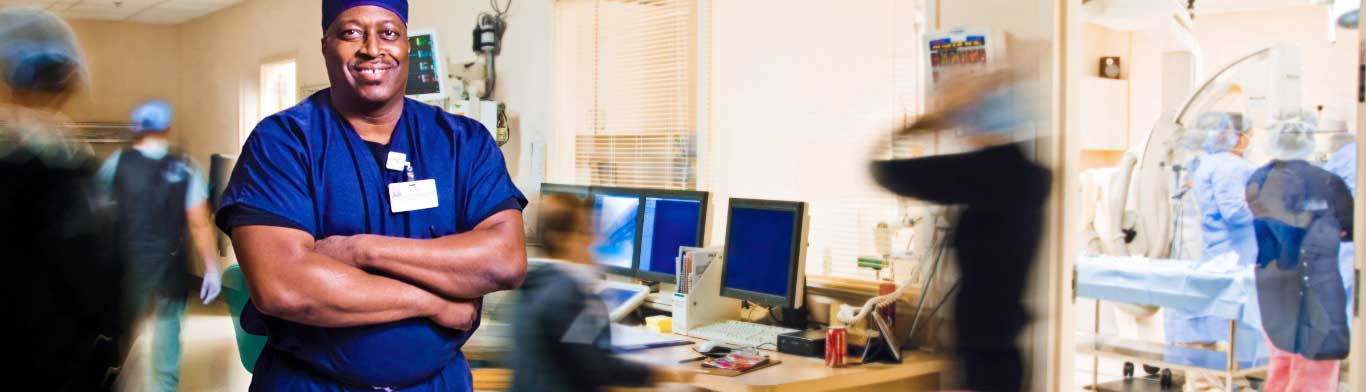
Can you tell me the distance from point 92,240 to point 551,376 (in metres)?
1.23

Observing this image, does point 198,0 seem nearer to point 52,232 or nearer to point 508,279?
point 52,232

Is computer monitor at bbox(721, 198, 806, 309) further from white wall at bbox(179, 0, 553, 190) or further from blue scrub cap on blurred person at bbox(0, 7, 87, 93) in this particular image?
blue scrub cap on blurred person at bbox(0, 7, 87, 93)

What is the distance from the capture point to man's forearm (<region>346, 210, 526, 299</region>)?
150cm

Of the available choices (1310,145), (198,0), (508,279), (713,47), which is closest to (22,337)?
(198,0)

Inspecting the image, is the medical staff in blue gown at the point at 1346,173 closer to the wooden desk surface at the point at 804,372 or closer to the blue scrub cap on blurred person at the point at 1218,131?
the blue scrub cap on blurred person at the point at 1218,131

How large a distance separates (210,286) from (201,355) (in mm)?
229

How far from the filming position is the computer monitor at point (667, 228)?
8.89 feet

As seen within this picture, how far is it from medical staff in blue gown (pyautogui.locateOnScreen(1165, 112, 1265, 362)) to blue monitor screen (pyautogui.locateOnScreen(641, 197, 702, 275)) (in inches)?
72.1

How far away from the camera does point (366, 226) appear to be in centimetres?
158

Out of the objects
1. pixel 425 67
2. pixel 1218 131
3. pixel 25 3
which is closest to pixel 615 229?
pixel 425 67

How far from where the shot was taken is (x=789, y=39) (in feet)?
10.5

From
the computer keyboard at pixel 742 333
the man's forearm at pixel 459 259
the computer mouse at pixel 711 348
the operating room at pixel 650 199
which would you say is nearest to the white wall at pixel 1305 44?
the operating room at pixel 650 199

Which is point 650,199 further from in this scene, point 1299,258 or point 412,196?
point 1299,258

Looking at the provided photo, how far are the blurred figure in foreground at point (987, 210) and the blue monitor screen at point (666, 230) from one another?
0.74 meters
